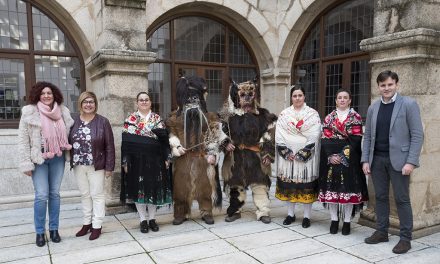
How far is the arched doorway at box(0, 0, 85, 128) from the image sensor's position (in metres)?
4.84

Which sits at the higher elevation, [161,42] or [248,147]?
[161,42]

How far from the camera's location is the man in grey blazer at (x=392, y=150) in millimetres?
3045

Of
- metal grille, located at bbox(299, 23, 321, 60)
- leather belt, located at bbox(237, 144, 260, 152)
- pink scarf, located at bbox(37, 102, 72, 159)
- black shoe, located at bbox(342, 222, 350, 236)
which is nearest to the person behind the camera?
pink scarf, located at bbox(37, 102, 72, 159)

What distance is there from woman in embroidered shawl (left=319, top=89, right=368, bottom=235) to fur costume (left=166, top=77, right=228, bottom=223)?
112 cm

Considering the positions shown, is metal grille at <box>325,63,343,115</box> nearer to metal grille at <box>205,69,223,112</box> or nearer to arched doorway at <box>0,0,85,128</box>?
metal grille at <box>205,69,223,112</box>

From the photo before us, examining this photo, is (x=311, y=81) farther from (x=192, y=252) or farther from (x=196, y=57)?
(x=192, y=252)

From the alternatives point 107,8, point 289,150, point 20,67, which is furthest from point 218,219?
point 20,67

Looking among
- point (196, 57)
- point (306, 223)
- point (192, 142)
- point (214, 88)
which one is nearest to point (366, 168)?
point (306, 223)

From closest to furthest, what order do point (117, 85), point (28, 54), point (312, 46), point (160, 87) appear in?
point (117, 85) < point (28, 54) < point (160, 87) < point (312, 46)

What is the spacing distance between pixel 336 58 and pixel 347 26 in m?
0.51

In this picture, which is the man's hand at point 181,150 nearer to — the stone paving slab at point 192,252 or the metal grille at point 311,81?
the stone paving slab at point 192,252

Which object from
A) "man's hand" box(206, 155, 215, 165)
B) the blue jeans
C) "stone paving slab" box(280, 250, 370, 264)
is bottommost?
"stone paving slab" box(280, 250, 370, 264)

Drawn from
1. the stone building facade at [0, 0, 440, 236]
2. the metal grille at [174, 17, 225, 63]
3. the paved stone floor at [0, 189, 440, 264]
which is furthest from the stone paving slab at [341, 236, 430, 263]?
the metal grille at [174, 17, 225, 63]

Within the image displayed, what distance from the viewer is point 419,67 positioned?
3383mm
